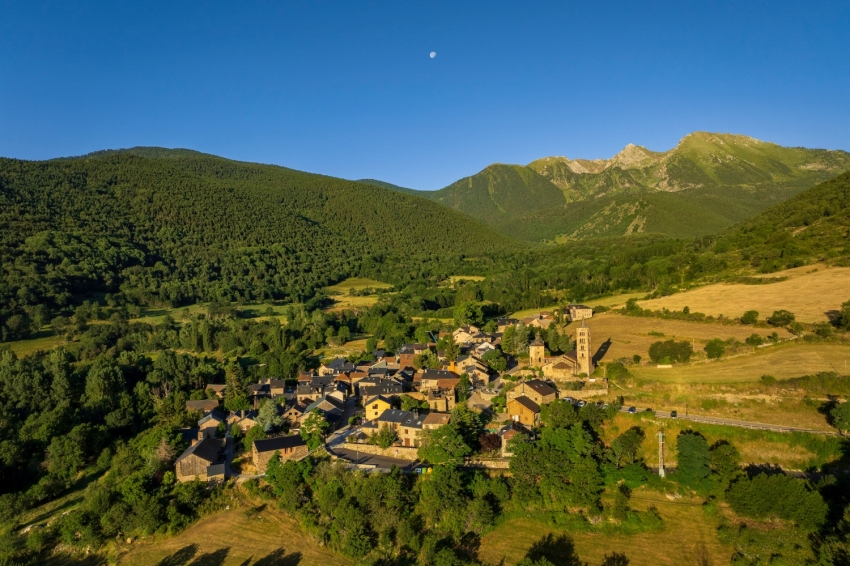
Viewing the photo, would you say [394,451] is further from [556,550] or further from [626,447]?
[626,447]

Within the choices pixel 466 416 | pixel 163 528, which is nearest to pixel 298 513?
pixel 163 528

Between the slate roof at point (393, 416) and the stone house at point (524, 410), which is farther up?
the stone house at point (524, 410)

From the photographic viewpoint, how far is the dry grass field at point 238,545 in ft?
83.8

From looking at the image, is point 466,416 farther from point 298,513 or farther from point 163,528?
point 163,528

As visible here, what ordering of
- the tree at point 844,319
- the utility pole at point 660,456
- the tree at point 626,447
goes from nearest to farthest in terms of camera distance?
the utility pole at point 660,456
the tree at point 626,447
the tree at point 844,319

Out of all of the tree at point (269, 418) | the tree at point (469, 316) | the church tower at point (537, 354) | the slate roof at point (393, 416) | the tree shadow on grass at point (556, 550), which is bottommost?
the tree shadow on grass at point (556, 550)

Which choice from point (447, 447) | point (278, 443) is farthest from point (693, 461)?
point (278, 443)

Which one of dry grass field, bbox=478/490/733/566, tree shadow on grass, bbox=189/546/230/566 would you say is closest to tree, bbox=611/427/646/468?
dry grass field, bbox=478/490/733/566

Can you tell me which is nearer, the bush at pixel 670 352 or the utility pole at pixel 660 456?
the utility pole at pixel 660 456

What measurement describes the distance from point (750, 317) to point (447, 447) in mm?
29295

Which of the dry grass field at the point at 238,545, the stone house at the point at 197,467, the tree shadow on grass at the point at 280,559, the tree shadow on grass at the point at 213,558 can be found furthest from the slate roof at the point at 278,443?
the tree shadow on grass at the point at 280,559

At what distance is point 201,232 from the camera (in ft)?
410

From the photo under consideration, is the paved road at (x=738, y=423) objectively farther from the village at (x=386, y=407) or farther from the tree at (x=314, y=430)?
the tree at (x=314, y=430)

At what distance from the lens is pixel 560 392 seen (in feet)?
118
